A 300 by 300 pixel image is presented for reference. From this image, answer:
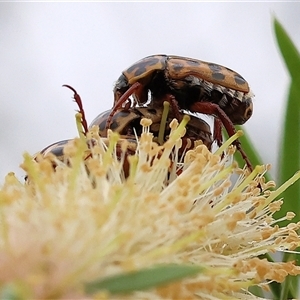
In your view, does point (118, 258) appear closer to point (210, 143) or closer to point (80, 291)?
point (80, 291)

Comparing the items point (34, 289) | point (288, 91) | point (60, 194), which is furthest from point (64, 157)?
point (288, 91)

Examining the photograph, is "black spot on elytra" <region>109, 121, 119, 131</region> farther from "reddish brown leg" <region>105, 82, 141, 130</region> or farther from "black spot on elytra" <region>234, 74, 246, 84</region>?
"black spot on elytra" <region>234, 74, 246, 84</region>

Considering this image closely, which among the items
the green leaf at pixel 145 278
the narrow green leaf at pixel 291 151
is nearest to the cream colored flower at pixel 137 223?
the green leaf at pixel 145 278

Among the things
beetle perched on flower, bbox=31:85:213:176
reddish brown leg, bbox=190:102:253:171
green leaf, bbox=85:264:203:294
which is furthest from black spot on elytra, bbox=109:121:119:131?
green leaf, bbox=85:264:203:294

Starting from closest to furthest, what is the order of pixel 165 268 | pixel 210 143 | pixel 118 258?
pixel 165 268 → pixel 118 258 → pixel 210 143

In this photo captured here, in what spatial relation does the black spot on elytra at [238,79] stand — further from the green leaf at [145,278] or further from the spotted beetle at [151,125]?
the green leaf at [145,278]

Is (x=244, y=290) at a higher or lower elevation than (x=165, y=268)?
lower
